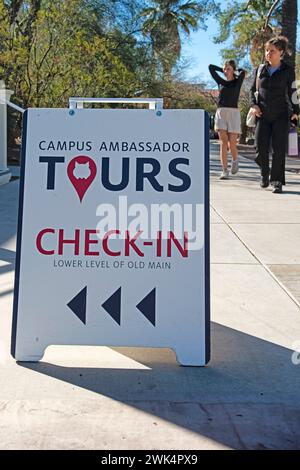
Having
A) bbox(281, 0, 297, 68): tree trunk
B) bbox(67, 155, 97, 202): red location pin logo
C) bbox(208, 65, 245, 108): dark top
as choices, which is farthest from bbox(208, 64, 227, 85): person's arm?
bbox(281, 0, 297, 68): tree trunk

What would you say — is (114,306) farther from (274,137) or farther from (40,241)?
(274,137)

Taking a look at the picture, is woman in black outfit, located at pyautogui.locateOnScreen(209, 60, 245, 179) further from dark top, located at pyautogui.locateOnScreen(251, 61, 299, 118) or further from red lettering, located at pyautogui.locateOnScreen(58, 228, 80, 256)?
red lettering, located at pyautogui.locateOnScreen(58, 228, 80, 256)

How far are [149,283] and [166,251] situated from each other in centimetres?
21

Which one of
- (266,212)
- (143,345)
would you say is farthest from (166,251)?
(266,212)

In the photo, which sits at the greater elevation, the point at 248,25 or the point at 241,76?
the point at 248,25

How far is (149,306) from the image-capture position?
11.1 feet

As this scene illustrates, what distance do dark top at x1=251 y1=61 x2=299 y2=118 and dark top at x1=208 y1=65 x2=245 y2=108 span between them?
4.23ft

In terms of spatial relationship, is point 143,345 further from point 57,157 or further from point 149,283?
point 57,157

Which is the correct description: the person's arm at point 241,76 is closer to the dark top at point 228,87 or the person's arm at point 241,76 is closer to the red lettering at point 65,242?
the dark top at point 228,87

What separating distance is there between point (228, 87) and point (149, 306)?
737 centimetres

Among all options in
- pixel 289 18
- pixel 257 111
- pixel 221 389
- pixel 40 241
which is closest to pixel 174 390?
pixel 221 389

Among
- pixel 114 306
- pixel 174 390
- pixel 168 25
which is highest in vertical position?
pixel 168 25

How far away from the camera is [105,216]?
344 centimetres
